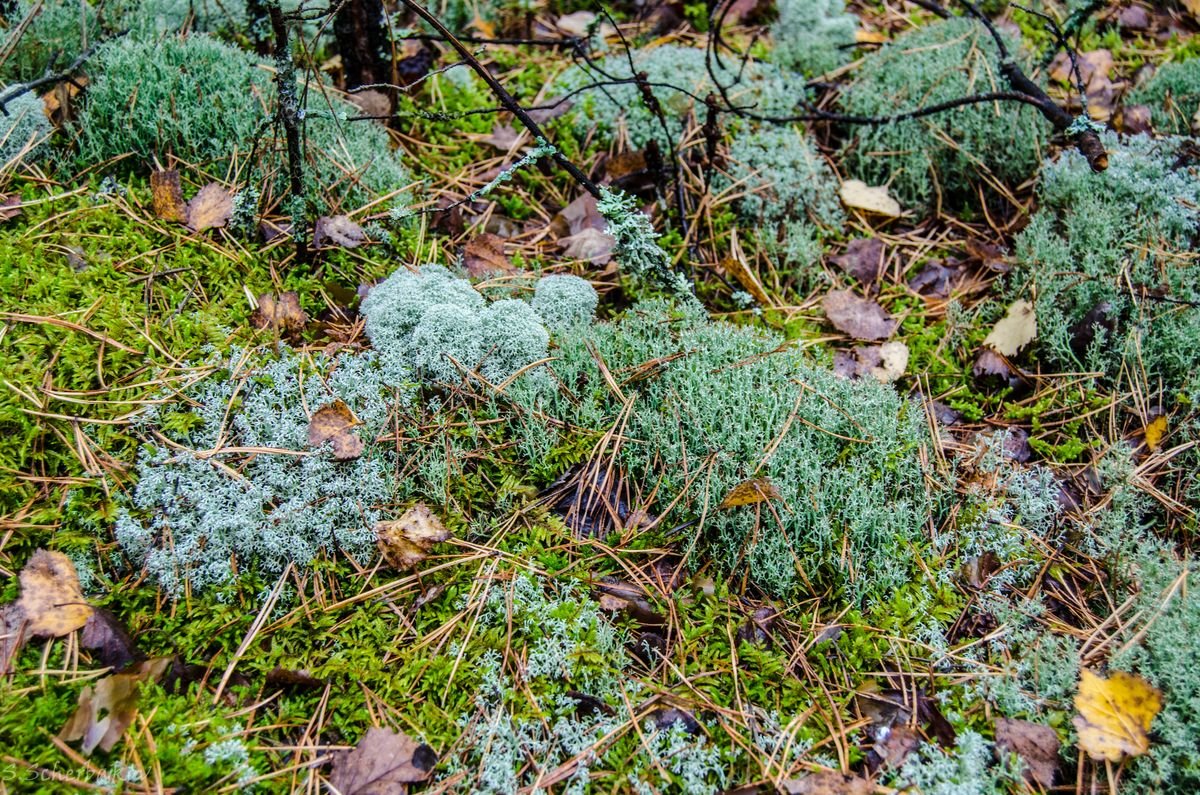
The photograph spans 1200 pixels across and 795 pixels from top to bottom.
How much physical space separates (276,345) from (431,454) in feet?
2.64

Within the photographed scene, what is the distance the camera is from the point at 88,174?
11.5ft

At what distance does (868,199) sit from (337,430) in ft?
9.62

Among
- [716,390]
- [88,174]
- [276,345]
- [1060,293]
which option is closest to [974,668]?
[716,390]

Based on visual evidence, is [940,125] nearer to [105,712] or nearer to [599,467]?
[599,467]

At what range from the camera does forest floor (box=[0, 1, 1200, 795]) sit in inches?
93.6

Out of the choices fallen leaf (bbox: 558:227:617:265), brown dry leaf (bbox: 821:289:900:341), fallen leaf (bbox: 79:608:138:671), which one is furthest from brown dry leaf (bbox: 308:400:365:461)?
brown dry leaf (bbox: 821:289:900:341)

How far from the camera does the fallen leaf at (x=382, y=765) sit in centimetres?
226

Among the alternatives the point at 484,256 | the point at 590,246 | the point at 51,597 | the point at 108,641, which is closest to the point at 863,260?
the point at 590,246

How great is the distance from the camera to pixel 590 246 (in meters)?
3.81

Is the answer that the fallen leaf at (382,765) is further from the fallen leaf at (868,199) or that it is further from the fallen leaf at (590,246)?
the fallen leaf at (868,199)

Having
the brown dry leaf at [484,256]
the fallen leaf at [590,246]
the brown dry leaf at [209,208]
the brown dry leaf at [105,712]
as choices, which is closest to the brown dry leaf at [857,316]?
the fallen leaf at [590,246]

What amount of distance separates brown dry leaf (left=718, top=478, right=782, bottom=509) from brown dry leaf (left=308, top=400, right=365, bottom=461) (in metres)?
1.35

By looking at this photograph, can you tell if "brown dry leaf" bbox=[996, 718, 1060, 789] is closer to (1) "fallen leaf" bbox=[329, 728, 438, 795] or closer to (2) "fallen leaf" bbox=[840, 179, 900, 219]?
(1) "fallen leaf" bbox=[329, 728, 438, 795]

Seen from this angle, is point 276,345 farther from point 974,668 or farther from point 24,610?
point 974,668
